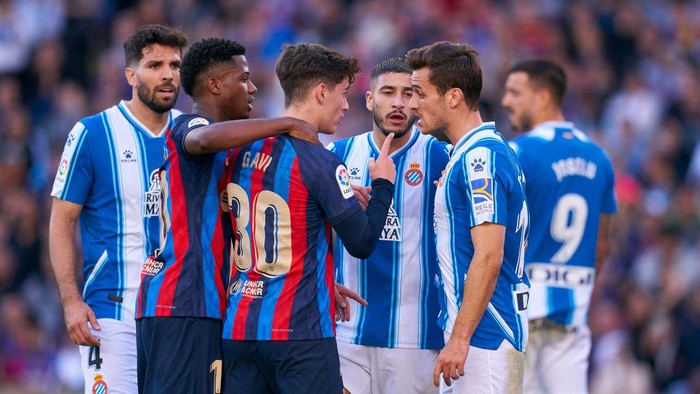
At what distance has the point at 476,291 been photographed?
6242mm

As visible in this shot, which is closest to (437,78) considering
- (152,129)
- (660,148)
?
(152,129)

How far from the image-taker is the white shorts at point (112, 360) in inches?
290

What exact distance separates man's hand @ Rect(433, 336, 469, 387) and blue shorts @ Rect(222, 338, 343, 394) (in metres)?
0.55

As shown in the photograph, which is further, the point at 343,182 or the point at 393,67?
the point at 393,67

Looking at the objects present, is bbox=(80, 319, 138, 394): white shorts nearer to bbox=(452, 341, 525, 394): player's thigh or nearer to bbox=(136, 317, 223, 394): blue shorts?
bbox=(136, 317, 223, 394): blue shorts

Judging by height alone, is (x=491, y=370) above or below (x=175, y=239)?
Answer: below

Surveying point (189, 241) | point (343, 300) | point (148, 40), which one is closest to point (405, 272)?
point (343, 300)

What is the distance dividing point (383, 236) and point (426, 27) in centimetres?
977

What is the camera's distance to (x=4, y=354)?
48.9 feet

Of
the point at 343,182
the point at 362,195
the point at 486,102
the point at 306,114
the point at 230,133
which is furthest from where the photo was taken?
the point at 486,102

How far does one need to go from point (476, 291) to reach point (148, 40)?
300cm

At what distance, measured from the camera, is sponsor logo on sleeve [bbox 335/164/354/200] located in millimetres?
6242

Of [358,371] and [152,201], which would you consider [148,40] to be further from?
[358,371]

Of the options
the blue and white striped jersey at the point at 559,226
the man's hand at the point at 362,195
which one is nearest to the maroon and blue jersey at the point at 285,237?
the man's hand at the point at 362,195
